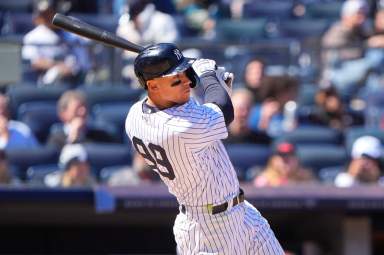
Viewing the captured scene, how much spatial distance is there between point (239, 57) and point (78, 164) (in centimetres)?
239

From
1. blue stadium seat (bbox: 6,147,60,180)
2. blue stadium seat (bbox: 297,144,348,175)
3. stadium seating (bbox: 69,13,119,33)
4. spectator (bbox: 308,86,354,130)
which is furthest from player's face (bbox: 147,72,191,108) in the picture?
stadium seating (bbox: 69,13,119,33)

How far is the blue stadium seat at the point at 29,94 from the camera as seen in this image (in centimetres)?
848

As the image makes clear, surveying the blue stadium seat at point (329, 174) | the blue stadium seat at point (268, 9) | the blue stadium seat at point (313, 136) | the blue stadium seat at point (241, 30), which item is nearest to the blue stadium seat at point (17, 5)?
the blue stadium seat at point (241, 30)

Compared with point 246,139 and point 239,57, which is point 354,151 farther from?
point 239,57

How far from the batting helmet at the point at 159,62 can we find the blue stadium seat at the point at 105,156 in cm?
377

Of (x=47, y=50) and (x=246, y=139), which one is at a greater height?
(x=47, y=50)

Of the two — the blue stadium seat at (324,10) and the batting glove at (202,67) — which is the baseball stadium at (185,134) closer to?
the batting glove at (202,67)

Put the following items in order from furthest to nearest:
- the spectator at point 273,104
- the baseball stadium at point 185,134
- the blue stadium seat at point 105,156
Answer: the spectator at point 273,104 < the blue stadium seat at point 105,156 < the baseball stadium at point 185,134

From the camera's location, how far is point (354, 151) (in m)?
8.16

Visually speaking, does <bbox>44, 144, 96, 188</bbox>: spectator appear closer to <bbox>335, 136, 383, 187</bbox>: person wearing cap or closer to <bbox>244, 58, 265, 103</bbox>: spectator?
<bbox>335, 136, 383, 187</bbox>: person wearing cap

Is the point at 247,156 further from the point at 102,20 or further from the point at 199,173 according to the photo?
the point at 199,173

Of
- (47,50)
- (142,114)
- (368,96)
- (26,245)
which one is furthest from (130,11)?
(142,114)

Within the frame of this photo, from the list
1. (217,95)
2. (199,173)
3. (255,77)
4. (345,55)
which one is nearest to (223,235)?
(199,173)

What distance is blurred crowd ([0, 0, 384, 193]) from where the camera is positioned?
7.70 metres
